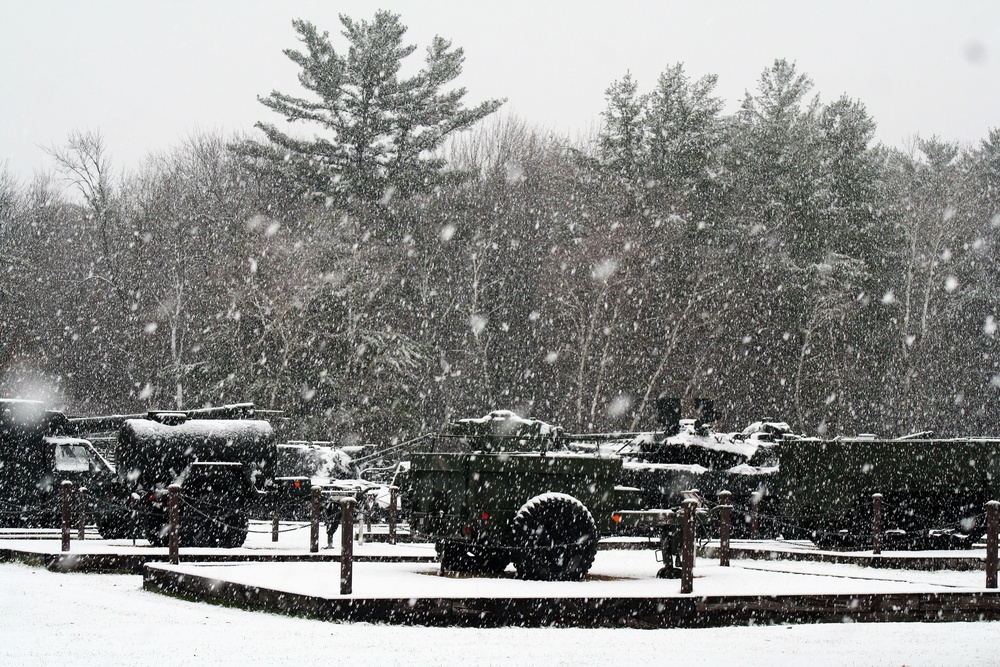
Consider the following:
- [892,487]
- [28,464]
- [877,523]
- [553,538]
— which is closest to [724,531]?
[877,523]

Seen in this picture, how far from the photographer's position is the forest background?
42.2m

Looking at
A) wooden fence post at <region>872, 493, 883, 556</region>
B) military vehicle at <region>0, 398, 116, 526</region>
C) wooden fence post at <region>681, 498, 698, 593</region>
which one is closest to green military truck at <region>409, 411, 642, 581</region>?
wooden fence post at <region>681, 498, 698, 593</region>

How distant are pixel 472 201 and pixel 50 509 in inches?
1098

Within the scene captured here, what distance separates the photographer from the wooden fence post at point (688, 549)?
12.6 metres

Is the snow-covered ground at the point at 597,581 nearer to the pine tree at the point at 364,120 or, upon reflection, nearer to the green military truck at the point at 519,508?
the green military truck at the point at 519,508

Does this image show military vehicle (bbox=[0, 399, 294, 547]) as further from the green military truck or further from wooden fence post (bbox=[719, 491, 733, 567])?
wooden fence post (bbox=[719, 491, 733, 567])

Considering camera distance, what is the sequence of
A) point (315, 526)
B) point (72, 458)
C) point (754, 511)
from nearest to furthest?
point (315, 526), point (754, 511), point (72, 458)

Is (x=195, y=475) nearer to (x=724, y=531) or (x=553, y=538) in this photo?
(x=553, y=538)

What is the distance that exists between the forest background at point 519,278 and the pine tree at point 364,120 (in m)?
0.09

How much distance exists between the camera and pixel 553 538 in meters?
14.1

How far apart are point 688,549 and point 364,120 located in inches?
1395

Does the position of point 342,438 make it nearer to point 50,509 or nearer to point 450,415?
point 450,415

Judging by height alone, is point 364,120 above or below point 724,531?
above

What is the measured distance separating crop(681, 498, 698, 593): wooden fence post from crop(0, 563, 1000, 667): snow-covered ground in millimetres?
728
